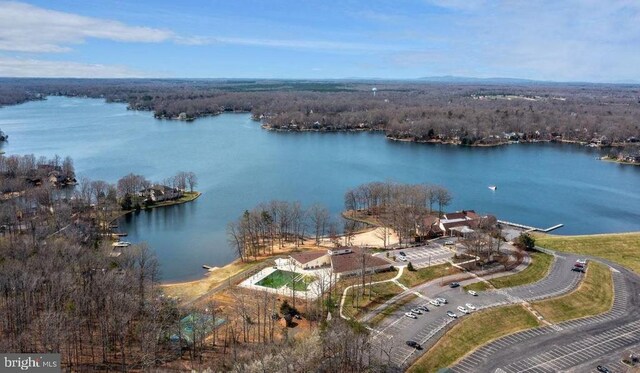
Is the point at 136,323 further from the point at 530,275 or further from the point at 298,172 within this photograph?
the point at 298,172

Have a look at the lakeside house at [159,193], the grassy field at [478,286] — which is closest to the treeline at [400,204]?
the grassy field at [478,286]

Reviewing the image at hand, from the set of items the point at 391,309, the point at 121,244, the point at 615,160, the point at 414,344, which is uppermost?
the point at 615,160

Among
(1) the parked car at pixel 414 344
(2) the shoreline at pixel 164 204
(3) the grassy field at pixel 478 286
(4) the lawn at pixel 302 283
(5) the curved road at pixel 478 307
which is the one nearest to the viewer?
(5) the curved road at pixel 478 307

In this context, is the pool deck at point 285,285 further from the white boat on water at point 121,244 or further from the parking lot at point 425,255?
the white boat on water at point 121,244

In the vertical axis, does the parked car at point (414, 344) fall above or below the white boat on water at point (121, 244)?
above

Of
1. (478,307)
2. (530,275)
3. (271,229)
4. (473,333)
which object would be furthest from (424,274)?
(271,229)

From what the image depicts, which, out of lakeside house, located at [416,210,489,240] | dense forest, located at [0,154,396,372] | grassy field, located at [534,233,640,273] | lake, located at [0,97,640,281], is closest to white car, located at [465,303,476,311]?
dense forest, located at [0,154,396,372]

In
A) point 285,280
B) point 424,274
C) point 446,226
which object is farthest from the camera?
point 446,226
